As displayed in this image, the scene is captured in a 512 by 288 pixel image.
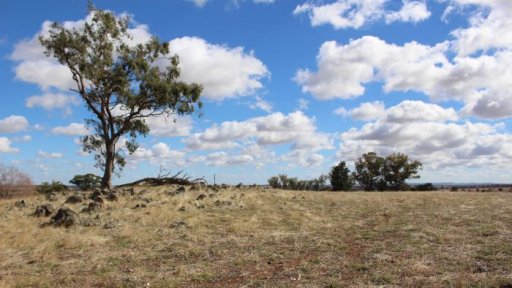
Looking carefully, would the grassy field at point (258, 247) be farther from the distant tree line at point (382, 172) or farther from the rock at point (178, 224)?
the distant tree line at point (382, 172)

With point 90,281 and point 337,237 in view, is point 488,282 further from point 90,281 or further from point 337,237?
point 90,281

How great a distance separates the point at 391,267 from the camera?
386 inches

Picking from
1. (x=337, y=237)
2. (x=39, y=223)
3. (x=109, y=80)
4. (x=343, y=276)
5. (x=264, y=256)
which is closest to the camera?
(x=343, y=276)

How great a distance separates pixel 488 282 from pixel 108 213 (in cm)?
1401

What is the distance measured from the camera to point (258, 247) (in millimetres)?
12688

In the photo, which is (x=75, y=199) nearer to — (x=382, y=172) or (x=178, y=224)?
(x=178, y=224)

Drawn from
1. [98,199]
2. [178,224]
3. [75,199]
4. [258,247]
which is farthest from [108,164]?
[258,247]

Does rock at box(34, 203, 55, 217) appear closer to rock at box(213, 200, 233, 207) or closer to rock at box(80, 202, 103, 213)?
rock at box(80, 202, 103, 213)

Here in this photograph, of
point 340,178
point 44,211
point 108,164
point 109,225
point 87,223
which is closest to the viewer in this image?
point 109,225

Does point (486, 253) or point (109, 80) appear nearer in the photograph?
point (486, 253)

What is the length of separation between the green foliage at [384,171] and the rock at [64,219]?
55.0 meters

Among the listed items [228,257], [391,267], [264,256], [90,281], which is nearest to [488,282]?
[391,267]

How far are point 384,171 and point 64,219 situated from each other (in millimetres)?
57588

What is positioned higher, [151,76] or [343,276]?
[151,76]
